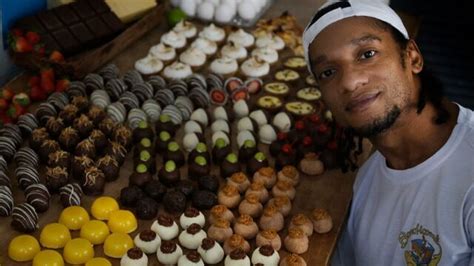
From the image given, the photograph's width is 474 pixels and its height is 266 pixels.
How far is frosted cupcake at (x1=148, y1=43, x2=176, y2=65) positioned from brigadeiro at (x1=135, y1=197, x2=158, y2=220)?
1005mm

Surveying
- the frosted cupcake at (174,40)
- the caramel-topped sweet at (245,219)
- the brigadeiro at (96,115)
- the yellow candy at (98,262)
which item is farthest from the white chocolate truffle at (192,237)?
the frosted cupcake at (174,40)

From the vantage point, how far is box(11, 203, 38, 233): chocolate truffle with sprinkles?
6.07ft

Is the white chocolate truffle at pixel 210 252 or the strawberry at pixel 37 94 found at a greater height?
the white chocolate truffle at pixel 210 252

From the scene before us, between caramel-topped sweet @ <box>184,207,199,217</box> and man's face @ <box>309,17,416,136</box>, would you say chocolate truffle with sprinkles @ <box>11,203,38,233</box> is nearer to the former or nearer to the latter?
caramel-topped sweet @ <box>184,207,199,217</box>

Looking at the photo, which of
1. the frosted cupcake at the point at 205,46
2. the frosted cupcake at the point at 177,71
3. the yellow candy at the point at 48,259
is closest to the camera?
the yellow candy at the point at 48,259

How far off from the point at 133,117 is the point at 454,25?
1.82 metres

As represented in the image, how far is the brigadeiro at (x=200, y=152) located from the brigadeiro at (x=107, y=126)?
0.29m

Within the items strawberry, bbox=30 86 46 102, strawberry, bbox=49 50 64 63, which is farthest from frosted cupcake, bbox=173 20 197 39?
strawberry, bbox=30 86 46 102

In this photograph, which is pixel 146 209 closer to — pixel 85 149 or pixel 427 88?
pixel 85 149

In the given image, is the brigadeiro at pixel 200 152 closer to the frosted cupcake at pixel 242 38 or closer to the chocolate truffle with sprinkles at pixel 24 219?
the chocolate truffle with sprinkles at pixel 24 219

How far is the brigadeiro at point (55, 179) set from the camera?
6.63 feet

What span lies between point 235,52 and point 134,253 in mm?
1354

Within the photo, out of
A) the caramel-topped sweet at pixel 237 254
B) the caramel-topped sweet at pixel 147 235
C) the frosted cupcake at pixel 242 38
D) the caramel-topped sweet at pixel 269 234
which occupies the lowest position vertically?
the frosted cupcake at pixel 242 38

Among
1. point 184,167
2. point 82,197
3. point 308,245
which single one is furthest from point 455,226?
point 82,197
